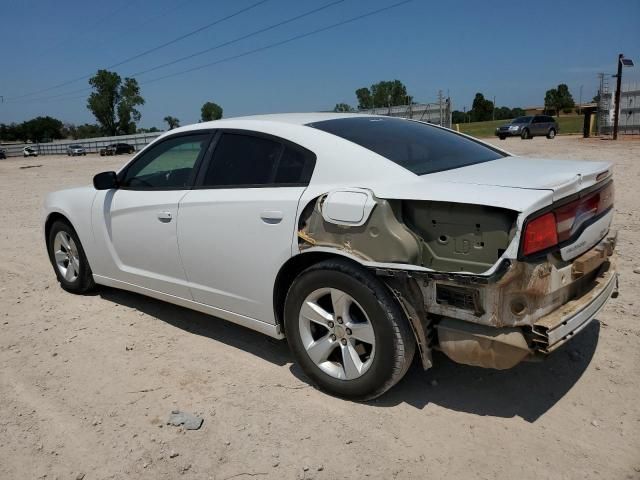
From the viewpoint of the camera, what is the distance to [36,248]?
739 cm

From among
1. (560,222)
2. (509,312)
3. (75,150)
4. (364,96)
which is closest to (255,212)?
(509,312)

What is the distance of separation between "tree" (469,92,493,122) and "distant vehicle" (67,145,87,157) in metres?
62.8

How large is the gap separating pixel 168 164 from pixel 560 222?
2.93m

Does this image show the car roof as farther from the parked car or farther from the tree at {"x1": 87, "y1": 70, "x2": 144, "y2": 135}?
the tree at {"x1": 87, "y1": 70, "x2": 144, "y2": 135}

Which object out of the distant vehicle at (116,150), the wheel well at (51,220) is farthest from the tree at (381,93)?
the wheel well at (51,220)

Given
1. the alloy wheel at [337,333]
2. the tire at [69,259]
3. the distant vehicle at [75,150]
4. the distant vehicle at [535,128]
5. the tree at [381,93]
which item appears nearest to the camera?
the alloy wheel at [337,333]

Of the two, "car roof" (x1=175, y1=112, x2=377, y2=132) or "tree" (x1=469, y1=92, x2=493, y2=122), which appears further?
"tree" (x1=469, y1=92, x2=493, y2=122)

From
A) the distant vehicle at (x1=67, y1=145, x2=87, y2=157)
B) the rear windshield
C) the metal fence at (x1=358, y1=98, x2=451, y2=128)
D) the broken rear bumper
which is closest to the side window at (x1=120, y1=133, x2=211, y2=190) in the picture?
the rear windshield

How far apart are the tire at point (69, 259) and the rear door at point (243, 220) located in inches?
68.2

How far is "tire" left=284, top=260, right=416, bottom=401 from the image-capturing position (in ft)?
9.07

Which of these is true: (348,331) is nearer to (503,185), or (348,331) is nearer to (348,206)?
(348,206)

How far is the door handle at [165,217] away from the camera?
151 inches

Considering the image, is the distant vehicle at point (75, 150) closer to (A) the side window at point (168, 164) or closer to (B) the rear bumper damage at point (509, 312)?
(A) the side window at point (168, 164)

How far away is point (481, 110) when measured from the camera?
304 ft
